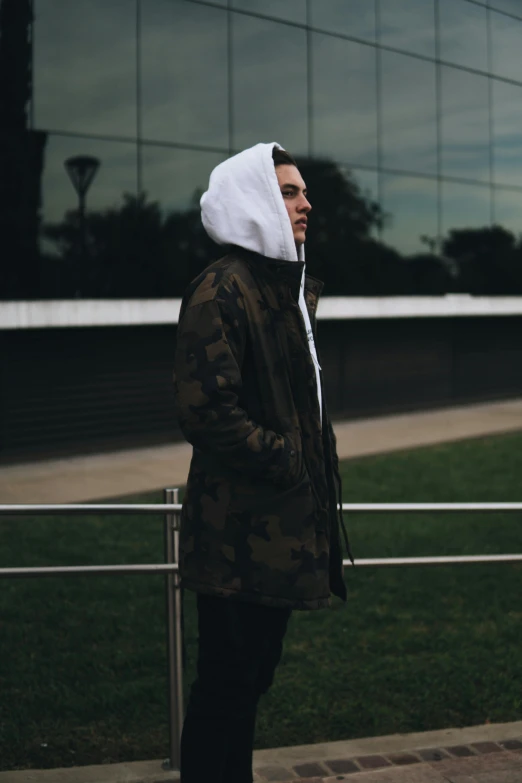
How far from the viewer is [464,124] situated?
2083cm

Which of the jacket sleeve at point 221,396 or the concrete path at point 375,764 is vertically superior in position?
the jacket sleeve at point 221,396

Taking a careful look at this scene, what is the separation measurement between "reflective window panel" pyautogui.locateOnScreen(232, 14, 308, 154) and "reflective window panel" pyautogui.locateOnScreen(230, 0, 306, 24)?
6.3 inches

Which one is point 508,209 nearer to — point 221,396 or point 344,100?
point 344,100

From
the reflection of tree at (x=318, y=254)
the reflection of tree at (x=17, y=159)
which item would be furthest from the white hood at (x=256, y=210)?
the reflection of tree at (x=318, y=254)

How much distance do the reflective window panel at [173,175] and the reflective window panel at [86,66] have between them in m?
0.53

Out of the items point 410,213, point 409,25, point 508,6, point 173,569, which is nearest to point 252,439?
point 173,569

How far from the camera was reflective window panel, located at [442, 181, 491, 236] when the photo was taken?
805 inches

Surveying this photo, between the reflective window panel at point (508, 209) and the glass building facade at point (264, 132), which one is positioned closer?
the glass building facade at point (264, 132)

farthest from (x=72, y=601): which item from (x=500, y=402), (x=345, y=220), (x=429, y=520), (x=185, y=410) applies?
(x=500, y=402)

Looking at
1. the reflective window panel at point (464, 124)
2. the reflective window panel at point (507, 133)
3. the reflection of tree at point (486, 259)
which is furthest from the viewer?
the reflective window panel at point (507, 133)

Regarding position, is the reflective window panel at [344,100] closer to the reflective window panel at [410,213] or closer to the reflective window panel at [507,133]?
the reflective window panel at [410,213]

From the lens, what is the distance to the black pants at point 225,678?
8.54 feet

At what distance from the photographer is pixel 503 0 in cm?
2155

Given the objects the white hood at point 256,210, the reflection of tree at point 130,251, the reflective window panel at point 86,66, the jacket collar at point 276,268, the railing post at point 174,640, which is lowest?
the railing post at point 174,640
